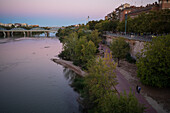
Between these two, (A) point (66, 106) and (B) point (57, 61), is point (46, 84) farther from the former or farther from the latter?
(B) point (57, 61)

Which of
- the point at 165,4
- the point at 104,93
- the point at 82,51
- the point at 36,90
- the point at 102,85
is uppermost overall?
the point at 165,4

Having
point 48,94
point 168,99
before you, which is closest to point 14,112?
point 48,94

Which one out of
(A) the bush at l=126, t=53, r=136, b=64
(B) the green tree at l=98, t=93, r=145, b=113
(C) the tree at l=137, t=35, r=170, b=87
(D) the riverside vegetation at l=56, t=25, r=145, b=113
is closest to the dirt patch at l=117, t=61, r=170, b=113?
(C) the tree at l=137, t=35, r=170, b=87

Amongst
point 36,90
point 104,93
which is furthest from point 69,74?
point 104,93

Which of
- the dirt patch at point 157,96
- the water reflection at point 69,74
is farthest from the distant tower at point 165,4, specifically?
the water reflection at point 69,74

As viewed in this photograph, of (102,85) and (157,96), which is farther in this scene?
(157,96)

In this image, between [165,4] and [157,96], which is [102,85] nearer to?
[157,96]

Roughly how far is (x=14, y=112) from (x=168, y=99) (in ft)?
50.7

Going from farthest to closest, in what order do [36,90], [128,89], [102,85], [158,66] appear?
[36,90], [128,89], [158,66], [102,85]

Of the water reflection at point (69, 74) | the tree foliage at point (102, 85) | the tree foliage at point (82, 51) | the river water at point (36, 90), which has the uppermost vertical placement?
the tree foliage at point (82, 51)

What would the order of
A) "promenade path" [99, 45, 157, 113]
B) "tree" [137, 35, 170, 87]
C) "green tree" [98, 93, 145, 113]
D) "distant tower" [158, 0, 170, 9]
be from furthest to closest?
"distant tower" [158, 0, 170, 9], "tree" [137, 35, 170, 87], "promenade path" [99, 45, 157, 113], "green tree" [98, 93, 145, 113]

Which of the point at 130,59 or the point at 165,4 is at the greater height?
the point at 165,4

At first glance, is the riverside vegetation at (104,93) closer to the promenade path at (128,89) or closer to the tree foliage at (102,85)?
the tree foliage at (102,85)

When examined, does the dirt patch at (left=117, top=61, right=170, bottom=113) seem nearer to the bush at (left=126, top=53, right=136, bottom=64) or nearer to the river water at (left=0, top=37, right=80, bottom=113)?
the river water at (left=0, top=37, right=80, bottom=113)
